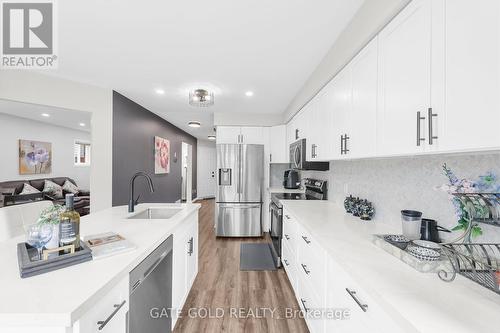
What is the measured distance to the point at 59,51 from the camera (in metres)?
2.19

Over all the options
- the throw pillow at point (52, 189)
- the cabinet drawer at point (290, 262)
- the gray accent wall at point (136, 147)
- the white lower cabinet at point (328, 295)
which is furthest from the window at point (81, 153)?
the white lower cabinet at point (328, 295)

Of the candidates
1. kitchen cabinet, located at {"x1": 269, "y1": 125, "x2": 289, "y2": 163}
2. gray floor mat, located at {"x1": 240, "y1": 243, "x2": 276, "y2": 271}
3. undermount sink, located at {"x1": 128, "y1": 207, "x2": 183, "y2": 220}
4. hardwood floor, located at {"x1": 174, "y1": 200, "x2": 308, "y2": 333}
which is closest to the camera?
hardwood floor, located at {"x1": 174, "y1": 200, "x2": 308, "y2": 333}

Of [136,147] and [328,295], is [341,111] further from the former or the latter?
[136,147]

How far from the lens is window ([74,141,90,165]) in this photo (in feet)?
22.2

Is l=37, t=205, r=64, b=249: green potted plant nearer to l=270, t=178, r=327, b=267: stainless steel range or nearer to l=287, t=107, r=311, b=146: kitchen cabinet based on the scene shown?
l=270, t=178, r=327, b=267: stainless steel range

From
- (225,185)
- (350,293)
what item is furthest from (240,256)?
(350,293)

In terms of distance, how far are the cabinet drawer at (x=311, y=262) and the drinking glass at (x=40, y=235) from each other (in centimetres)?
149

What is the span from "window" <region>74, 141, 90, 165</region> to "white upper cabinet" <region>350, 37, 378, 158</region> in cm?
802

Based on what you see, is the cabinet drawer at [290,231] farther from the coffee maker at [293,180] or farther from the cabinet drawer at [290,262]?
the coffee maker at [293,180]

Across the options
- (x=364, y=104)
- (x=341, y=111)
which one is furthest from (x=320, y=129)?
(x=364, y=104)

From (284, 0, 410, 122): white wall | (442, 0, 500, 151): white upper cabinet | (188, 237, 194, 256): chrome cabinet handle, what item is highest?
(284, 0, 410, 122): white wall

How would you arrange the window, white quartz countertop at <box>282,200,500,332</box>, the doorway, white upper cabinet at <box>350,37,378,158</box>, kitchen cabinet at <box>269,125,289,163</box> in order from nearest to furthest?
white quartz countertop at <box>282,200,500,332</box>, white upper cabinet at <box>350,37,378,158</box>, kitchen cabinet at <box>269,125,289,163</box>, the window, the doorway

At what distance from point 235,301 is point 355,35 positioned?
→ 261 cm

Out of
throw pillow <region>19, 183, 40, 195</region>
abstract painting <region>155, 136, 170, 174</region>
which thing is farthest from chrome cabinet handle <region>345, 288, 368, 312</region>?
throw pillow <region>19, 183, 40, 195</region>
